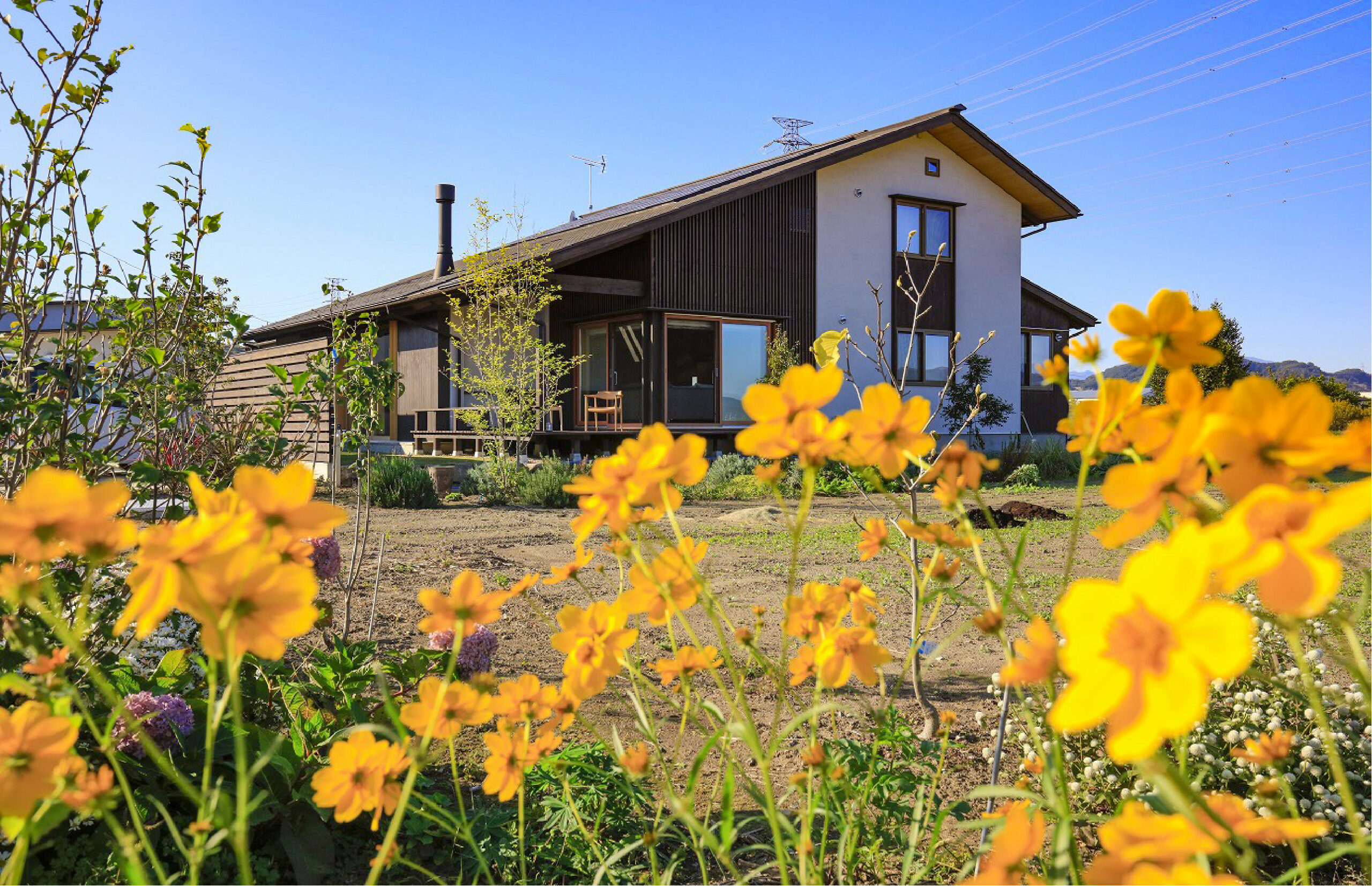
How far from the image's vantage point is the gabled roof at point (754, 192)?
12594mm

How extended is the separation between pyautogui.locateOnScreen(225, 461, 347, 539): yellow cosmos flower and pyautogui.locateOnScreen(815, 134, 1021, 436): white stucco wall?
12786mm

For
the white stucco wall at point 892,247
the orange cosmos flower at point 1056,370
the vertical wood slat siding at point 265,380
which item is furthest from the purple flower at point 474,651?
the white stucco wall at point 892,247

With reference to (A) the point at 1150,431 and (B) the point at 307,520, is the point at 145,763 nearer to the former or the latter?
(B) the point at 307,520

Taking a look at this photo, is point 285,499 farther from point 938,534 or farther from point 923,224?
point 923,224

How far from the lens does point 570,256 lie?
38.6ft

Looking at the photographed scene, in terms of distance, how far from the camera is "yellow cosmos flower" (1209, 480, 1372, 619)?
381 mm

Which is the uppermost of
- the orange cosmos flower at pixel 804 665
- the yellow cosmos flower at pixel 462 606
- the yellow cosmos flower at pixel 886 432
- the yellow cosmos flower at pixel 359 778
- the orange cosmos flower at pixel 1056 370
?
the orange cosmos flower at pixel 1056 370

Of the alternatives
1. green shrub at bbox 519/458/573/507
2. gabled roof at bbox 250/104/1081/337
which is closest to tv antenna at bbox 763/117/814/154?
gabled roof at bbox 250/104/1081/337

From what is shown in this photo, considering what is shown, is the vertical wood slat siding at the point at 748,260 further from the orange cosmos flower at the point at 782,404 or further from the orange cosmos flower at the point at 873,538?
the orange cosmos flower at the point at 782,404

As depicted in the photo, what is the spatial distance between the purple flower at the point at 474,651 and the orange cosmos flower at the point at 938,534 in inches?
65.7

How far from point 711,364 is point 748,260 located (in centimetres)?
175

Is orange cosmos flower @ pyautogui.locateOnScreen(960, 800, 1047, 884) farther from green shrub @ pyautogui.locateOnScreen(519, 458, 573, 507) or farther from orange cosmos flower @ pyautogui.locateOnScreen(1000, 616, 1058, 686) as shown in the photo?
green shrub @ pyautogui.locateOnScreen(519, 458, 573, 507)

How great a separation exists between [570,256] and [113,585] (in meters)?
10.3

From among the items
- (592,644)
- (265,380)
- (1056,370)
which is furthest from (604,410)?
(1056,370)
